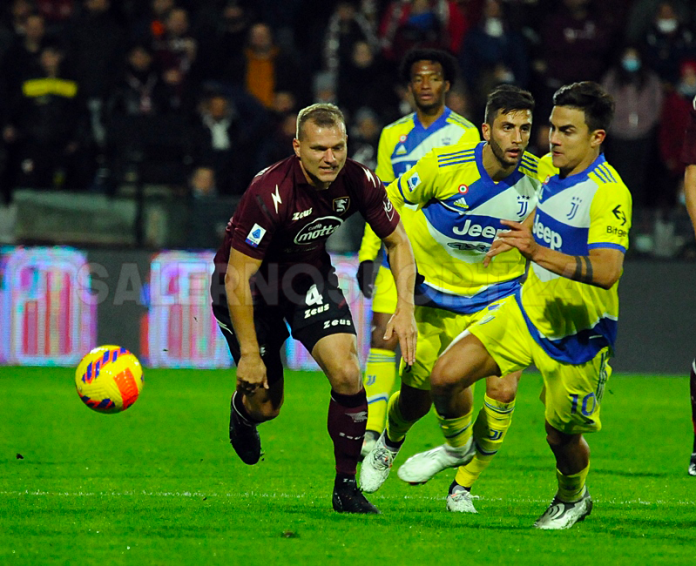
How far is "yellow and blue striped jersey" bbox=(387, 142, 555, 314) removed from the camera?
6953 mm

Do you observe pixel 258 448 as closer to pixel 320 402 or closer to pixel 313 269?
pixel 313 269

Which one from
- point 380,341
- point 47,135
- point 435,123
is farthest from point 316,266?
point 47,135

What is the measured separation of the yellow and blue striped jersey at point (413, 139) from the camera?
8.47 m

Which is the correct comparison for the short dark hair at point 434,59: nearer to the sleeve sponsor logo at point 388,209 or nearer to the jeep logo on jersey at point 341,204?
the sleeve sponsor logo at point 388,209

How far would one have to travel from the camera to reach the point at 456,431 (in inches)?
251

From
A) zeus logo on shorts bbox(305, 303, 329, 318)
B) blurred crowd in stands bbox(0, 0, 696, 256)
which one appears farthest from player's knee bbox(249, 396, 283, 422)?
blurred crowd in stands bbox(0, 0, 696, 256)

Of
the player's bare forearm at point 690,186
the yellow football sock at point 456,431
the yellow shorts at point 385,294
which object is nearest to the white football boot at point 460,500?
the yellow football sock at point 456,431

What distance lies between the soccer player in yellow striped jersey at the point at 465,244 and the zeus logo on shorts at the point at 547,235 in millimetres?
620

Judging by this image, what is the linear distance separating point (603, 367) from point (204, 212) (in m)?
7.85

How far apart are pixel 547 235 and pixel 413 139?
2.79 metres

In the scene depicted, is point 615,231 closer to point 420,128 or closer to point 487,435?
point 487,435

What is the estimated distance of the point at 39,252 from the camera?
511 inches

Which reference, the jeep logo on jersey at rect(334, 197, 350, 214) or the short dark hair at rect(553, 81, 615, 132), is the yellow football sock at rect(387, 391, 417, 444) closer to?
the jeep logo on jersey at rect(334, 197, 350, 214)

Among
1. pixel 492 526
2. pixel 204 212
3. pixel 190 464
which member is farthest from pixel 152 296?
pixel 492 526
